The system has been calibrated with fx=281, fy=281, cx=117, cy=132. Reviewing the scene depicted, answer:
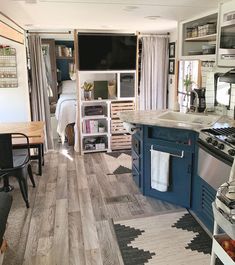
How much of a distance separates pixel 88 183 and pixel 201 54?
84.5 inches

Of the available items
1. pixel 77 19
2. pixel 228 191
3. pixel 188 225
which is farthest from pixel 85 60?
pixel 228 191

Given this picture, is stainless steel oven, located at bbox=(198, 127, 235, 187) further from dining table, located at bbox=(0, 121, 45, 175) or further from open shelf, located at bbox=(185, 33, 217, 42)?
dining table, located at bbox=(0, 121, 45, 175)

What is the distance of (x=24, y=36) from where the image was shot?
4594mm

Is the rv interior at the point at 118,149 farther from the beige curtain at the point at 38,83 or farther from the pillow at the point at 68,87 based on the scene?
the pillow at the point at 68,87

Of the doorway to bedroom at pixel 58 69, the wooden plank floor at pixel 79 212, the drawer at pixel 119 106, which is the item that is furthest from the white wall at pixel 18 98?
the doorway to bedroom at pixel 58 69

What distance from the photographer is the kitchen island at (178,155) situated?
8.86 feet

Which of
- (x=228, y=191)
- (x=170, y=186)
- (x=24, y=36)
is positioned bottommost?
(x=170, y=186)

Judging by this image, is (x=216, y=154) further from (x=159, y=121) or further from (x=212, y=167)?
(x=159, y=121)

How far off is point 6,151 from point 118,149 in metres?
2.45

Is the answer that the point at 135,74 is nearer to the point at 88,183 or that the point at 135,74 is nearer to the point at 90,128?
the point at 90,128

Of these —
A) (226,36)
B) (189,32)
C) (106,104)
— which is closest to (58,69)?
(106,104)

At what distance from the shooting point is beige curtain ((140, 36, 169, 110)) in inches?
213

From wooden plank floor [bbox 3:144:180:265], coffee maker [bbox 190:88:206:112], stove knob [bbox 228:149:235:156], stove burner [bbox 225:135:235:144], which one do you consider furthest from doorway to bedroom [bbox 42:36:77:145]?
stove knob [bbox 228:149:235:156]

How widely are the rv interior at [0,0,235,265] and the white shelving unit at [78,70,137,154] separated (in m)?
0.02
